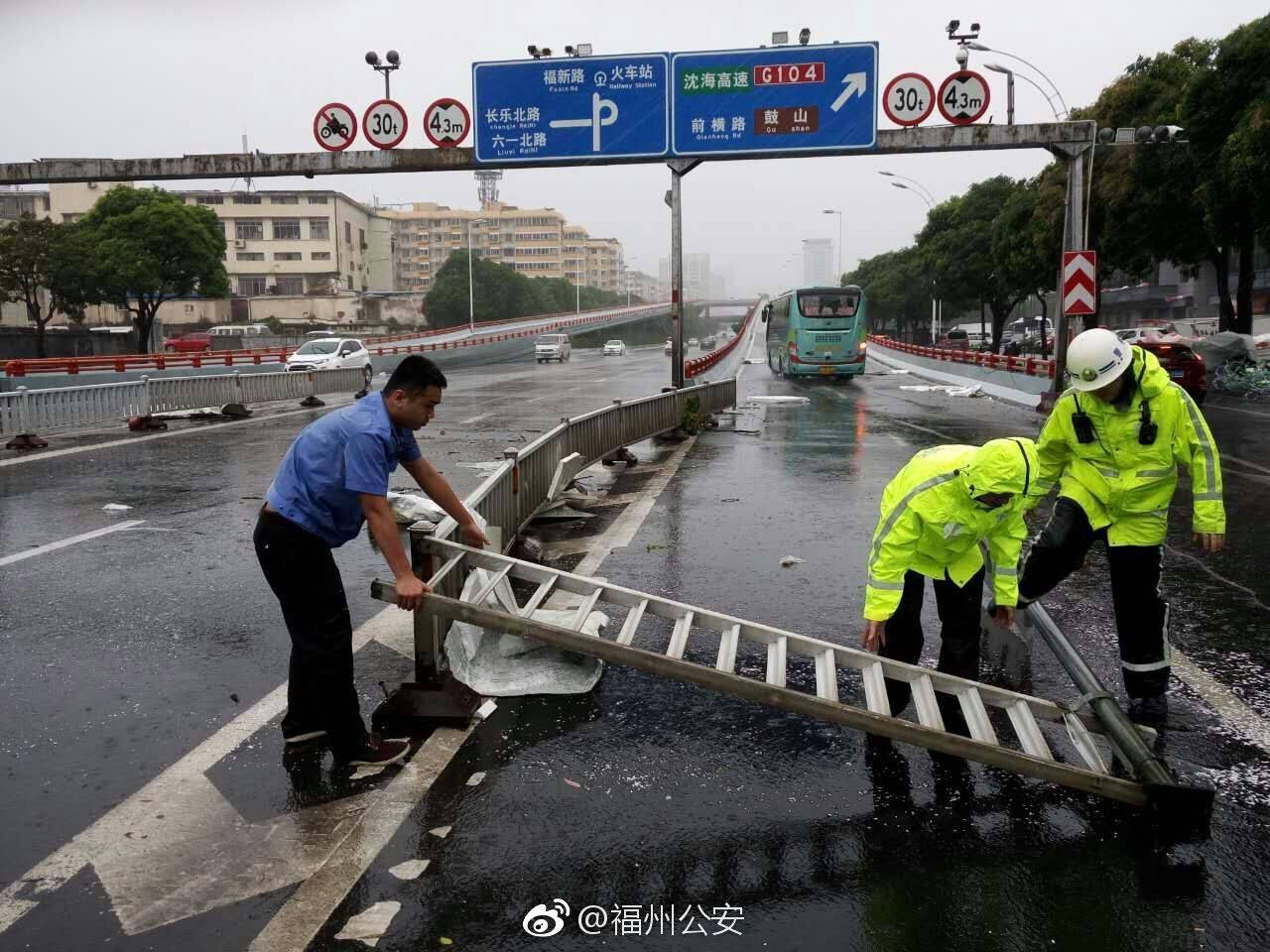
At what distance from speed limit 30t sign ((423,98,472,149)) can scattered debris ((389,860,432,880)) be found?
19.2 meters

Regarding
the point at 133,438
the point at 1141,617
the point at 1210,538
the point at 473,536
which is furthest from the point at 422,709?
the point at 133,438

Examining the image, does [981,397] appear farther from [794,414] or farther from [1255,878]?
[1255,878]

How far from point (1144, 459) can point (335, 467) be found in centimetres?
347

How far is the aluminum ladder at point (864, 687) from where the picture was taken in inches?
147

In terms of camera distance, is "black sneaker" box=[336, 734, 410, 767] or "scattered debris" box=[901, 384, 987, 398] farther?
"scattered debris" box=[901, 384, 987, 398]

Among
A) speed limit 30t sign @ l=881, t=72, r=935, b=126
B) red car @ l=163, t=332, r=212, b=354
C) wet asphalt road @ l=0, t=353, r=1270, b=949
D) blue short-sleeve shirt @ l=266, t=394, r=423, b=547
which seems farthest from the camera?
red car @ l=163, t=332, r=212, b=354

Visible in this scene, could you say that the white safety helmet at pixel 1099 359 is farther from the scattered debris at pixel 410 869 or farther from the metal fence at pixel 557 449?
the scattered debris at pixel 410 869

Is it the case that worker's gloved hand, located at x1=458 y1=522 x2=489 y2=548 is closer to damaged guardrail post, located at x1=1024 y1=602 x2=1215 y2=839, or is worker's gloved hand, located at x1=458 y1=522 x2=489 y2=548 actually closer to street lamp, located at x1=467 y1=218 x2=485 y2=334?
damaged guardrail post, located at x1=1024 y1=602 x2=1215 y2=839

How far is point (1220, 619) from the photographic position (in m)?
6.11

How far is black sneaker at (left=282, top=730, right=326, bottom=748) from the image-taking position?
14.0ft

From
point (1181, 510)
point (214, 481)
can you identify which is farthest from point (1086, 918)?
point (214, 481)

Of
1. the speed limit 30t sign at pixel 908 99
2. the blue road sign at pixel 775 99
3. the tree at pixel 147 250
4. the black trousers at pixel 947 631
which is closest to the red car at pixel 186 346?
the tree at pixel 147 250

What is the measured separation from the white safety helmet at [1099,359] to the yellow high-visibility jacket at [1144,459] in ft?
0.33

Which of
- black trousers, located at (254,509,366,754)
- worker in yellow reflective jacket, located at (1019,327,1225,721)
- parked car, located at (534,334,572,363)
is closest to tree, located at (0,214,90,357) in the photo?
parked car, located at (534,334,572,363)
